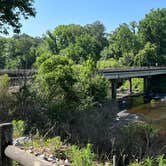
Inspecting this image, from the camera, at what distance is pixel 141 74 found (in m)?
49.2

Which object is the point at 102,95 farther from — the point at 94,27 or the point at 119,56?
the point at 94,27

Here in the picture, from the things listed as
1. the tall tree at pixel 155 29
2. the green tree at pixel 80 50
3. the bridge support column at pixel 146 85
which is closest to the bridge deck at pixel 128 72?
the bridge support column at pixel 146 85

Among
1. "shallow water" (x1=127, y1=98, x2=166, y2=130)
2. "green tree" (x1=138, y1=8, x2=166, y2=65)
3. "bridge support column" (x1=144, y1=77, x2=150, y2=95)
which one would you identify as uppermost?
"green tree" (x1=138, y1=8, x2=166, y2=65)

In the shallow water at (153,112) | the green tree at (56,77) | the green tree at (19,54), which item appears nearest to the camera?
the green tree at (56,77)

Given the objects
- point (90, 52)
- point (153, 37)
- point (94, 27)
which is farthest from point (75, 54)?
point (94, 27)

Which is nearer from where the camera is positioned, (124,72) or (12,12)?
(12,12)

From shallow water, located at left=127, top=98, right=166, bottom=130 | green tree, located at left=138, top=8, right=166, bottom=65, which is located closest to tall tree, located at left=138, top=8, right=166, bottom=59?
green tree, located at left=138, top=8, right=166, bottom=65

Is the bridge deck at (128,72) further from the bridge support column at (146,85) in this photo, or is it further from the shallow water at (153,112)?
the shallow water at (153,112)

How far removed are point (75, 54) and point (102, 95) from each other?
46850mm

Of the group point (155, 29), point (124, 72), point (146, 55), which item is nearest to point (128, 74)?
point (124, 72)

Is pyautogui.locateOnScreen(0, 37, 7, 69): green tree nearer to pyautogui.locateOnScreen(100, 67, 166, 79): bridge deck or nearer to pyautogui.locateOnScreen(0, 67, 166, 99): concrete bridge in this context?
pyautogui.locateOnScreen(0, 67, 166, 99): concrete bridge

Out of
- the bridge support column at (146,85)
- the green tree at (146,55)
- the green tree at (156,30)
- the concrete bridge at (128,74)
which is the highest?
the green tree at (156,30)

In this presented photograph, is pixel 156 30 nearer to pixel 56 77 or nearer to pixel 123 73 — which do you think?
pixel 123 73

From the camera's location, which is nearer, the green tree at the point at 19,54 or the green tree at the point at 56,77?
the green tree at the point at 56,77
